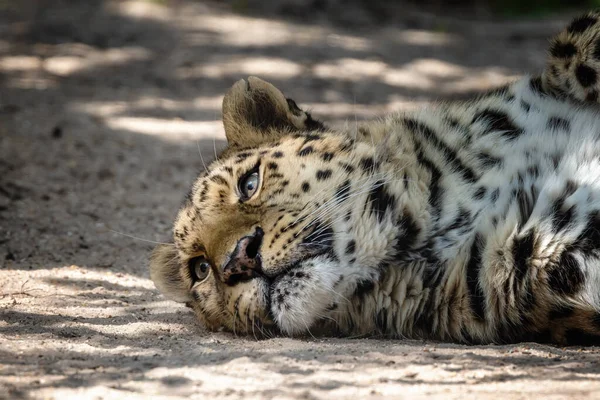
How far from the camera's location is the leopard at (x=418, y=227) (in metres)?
4.43

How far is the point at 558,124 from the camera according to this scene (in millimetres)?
5148

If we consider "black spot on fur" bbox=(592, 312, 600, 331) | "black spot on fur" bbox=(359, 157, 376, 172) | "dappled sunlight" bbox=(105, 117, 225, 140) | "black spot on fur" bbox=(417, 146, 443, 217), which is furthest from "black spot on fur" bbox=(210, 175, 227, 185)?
"dappled sunlight" bbox=(105, 117, 225, 140)

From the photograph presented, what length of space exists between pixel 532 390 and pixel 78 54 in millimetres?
9549

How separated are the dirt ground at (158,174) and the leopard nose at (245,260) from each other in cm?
38

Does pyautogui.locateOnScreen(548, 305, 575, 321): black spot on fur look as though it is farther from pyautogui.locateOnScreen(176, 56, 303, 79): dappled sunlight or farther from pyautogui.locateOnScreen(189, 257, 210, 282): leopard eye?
pyautogui.locateOnScreen(176, 56, 303, 79): dappled sunlight

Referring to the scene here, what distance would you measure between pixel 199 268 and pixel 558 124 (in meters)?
2.42

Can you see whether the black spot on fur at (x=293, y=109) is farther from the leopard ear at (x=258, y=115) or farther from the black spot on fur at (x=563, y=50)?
the black spot on fur at (x=563, y=50)

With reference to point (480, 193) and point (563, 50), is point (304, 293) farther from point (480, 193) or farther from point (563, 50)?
point (563, 50)

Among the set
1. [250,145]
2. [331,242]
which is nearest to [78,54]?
[250,145]

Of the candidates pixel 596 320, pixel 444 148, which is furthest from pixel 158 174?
pixel 596 320

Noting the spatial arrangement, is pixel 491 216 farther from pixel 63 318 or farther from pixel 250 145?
pixel 63 318

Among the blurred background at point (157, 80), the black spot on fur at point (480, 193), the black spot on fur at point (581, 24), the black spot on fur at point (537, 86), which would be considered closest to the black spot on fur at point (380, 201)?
the black spot on fur at point (480, 193)

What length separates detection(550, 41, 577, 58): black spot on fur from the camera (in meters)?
5.21

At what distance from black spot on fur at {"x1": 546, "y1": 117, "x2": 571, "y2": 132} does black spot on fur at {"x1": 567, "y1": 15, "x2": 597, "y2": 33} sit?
1.93 feet
